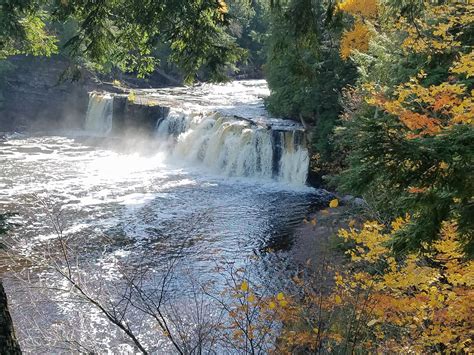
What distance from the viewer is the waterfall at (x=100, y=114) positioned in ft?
105

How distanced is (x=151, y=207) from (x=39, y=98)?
22.8m

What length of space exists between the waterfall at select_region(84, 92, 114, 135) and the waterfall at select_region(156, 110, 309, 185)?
320 inches

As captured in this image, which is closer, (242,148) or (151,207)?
(151,207)

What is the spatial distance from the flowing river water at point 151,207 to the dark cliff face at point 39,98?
127 inches

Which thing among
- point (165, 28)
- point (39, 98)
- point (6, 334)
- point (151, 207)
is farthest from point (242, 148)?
point (39, 98)

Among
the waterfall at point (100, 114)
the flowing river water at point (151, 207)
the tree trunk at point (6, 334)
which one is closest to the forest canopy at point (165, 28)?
the flowing river water at point (151, 207)

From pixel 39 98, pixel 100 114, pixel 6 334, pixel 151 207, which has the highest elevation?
pixel 39 98

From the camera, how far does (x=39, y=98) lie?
35625mm

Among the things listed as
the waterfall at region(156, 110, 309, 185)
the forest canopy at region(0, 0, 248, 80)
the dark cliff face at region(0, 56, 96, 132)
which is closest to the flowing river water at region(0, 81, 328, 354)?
the waterfall at region(156, 110, 309, 185)

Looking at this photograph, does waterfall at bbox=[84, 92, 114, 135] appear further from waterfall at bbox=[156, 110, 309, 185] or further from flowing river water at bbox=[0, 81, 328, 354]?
waterfall at bbox=[156, 110, 309, 185]

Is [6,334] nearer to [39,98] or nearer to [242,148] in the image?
[242,148]

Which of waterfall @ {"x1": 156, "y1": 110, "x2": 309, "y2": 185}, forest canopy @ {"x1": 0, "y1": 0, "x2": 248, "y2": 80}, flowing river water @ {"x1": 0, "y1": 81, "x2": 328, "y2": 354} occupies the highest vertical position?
forest canopy @ {"x1": 0, "y1": 0, "x2": 248, "y2": 80}

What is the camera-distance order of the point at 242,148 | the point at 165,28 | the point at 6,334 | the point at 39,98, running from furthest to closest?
the point at 39,98 → the point at 242,148 → the point at 165,28 → the point at 6,334

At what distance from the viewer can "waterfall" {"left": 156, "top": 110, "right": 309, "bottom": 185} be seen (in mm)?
21156
